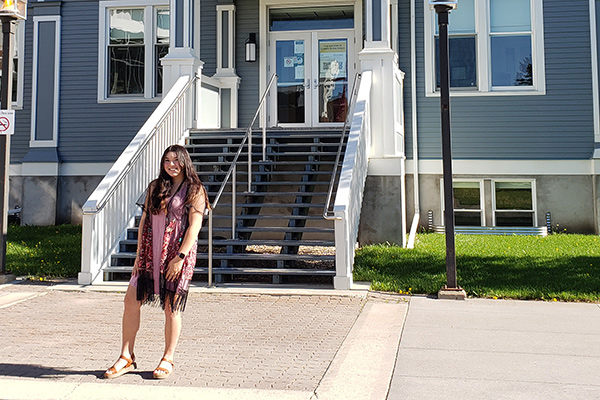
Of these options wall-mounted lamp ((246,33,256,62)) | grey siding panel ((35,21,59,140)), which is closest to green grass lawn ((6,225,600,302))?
grey siding panel ((35,21,59,140))

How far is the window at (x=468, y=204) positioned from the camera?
12641mm

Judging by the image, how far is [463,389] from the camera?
391 centimetres

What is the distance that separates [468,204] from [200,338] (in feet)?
28.6

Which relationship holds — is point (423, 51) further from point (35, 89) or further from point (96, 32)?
point (35, 89)

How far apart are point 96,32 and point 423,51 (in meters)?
7.83

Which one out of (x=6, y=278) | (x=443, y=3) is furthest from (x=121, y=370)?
(x=443, y=3)

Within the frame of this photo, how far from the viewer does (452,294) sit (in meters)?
7.12

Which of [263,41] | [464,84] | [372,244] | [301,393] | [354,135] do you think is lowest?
[301,393]

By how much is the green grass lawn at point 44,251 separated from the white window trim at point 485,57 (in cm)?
790

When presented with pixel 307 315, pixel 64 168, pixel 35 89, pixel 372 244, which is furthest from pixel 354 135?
pixel 35 89

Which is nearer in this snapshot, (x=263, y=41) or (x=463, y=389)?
(x=463, y=389)

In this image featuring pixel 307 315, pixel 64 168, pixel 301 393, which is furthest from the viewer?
pixel 64 168

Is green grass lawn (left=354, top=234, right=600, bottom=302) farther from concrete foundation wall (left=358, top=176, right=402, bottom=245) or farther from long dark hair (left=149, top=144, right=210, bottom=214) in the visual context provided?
long dark hair (left=149, top=144, right=210, bottom=214)

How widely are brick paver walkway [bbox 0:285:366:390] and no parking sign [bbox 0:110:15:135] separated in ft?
8.21
